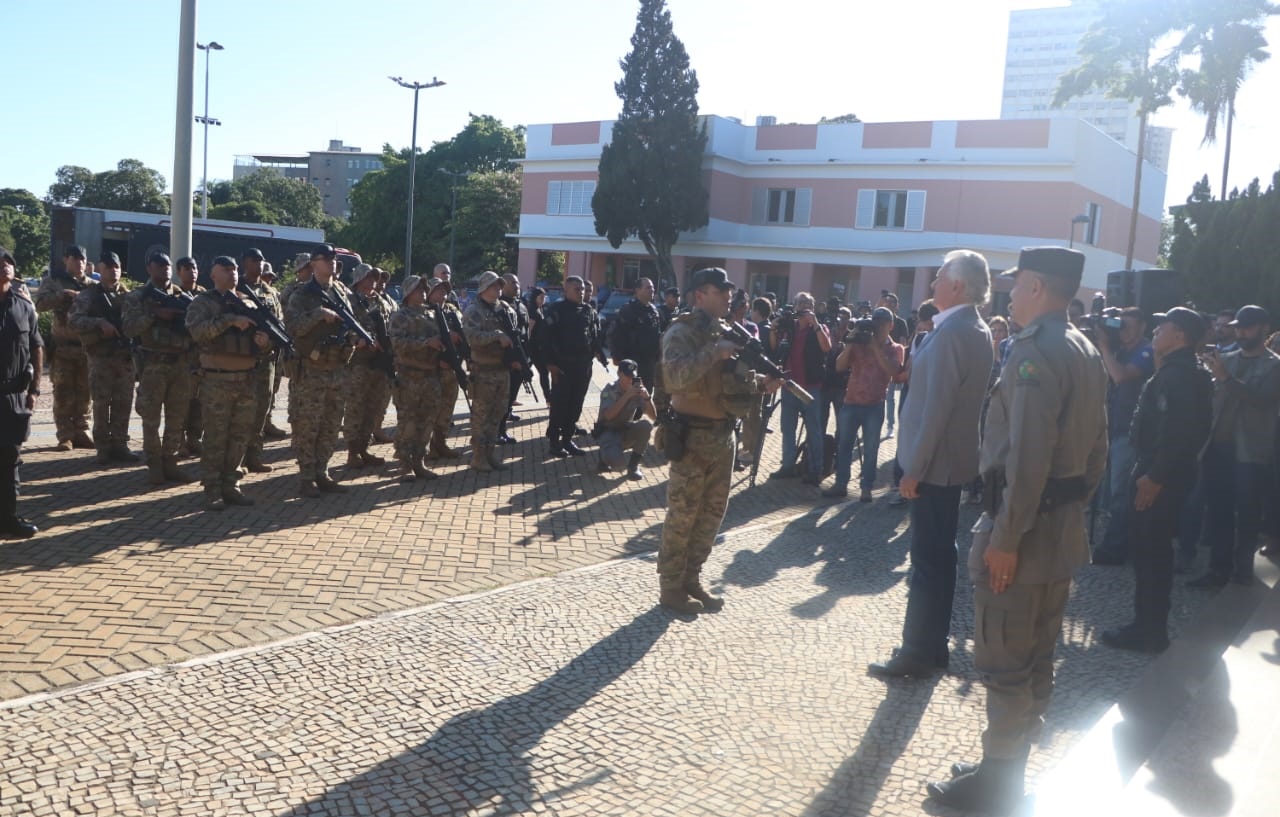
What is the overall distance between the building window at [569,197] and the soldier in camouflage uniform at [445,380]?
115ft

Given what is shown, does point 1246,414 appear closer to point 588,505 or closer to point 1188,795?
point 1188,795

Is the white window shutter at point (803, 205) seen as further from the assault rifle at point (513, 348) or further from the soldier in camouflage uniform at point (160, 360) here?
the soldier in camouflage uniform at point (160, 360)

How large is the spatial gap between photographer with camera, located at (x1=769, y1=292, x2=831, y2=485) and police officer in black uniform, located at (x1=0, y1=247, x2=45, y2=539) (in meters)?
6.69

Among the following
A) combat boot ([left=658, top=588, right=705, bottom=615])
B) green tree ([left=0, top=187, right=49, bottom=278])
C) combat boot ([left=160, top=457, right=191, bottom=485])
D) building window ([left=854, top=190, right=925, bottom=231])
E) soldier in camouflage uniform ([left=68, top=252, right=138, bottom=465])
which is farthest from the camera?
green tree ([left=0, top=187, right=49, bottom=278])

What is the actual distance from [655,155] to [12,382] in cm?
3577

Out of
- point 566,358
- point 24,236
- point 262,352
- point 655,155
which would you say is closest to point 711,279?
point 262,352

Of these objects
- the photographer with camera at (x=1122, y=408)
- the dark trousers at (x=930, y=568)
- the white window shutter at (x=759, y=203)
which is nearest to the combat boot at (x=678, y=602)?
the dark trousers at (x=930, y=568)

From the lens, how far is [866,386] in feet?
31.3

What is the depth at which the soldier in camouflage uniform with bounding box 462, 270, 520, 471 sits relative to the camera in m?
9.66

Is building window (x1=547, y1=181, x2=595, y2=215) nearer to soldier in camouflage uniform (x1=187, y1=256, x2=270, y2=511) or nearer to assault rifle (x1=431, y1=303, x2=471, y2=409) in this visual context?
assault rifle (x1=431, y1=303, x2=471, y2=409)

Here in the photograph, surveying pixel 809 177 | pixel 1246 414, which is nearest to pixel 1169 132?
pixel 809 177

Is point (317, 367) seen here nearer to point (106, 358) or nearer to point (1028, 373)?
point (106, 358)

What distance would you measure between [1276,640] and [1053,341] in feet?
12.4

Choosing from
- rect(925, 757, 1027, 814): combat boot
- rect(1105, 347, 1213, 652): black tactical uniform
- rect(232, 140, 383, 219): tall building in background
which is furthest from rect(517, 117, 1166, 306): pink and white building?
rect(232, 140, 383, 219): tall building in background
